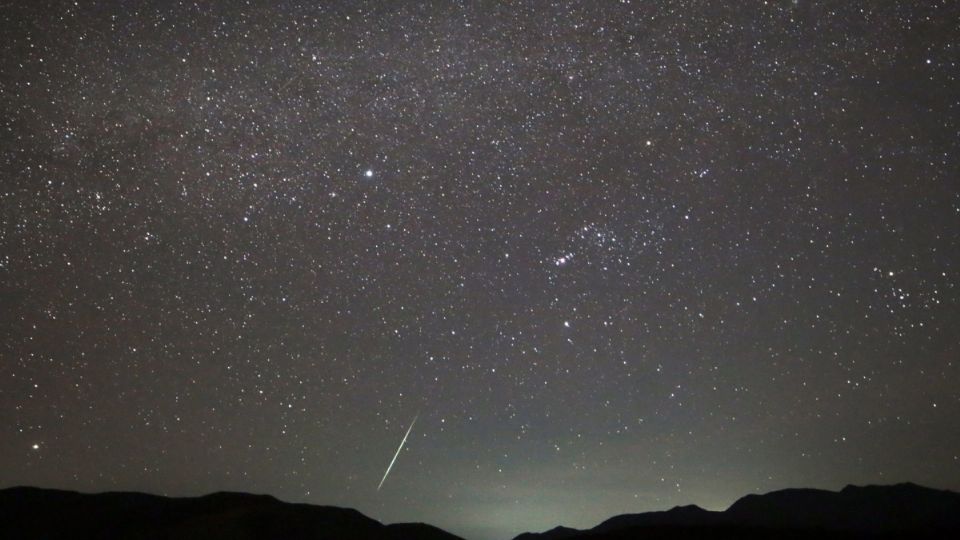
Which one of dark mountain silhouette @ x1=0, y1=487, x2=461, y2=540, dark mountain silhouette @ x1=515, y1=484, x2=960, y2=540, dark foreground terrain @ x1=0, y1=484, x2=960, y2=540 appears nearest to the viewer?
dark mountain silhouette @ x1=0, y1=487, x2=461, y2=540

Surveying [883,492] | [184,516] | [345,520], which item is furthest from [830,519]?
[184,516]

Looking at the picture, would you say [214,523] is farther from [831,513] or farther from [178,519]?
[831,513]

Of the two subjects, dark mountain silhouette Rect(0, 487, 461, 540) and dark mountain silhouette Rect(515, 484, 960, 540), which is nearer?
dark mountain silhouette Rect(0, 487, 461, 540)

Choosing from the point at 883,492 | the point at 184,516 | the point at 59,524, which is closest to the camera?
the point at 59,524

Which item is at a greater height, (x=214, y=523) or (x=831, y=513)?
(x=831, y=513)

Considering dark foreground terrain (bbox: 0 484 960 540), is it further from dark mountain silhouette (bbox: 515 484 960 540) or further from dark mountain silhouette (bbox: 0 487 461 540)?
dark mountain silhouette (bbox: 515 484 960 540)

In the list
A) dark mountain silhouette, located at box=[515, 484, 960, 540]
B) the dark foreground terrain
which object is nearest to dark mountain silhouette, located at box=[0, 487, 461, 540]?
the dark foreground terrain

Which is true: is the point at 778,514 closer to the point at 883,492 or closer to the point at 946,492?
the point at 883,492

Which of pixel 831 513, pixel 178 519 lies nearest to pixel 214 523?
pixel 178 519

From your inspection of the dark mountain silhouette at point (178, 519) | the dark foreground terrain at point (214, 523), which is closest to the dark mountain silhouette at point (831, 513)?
the dark foreground terrain at point (214, 523)
